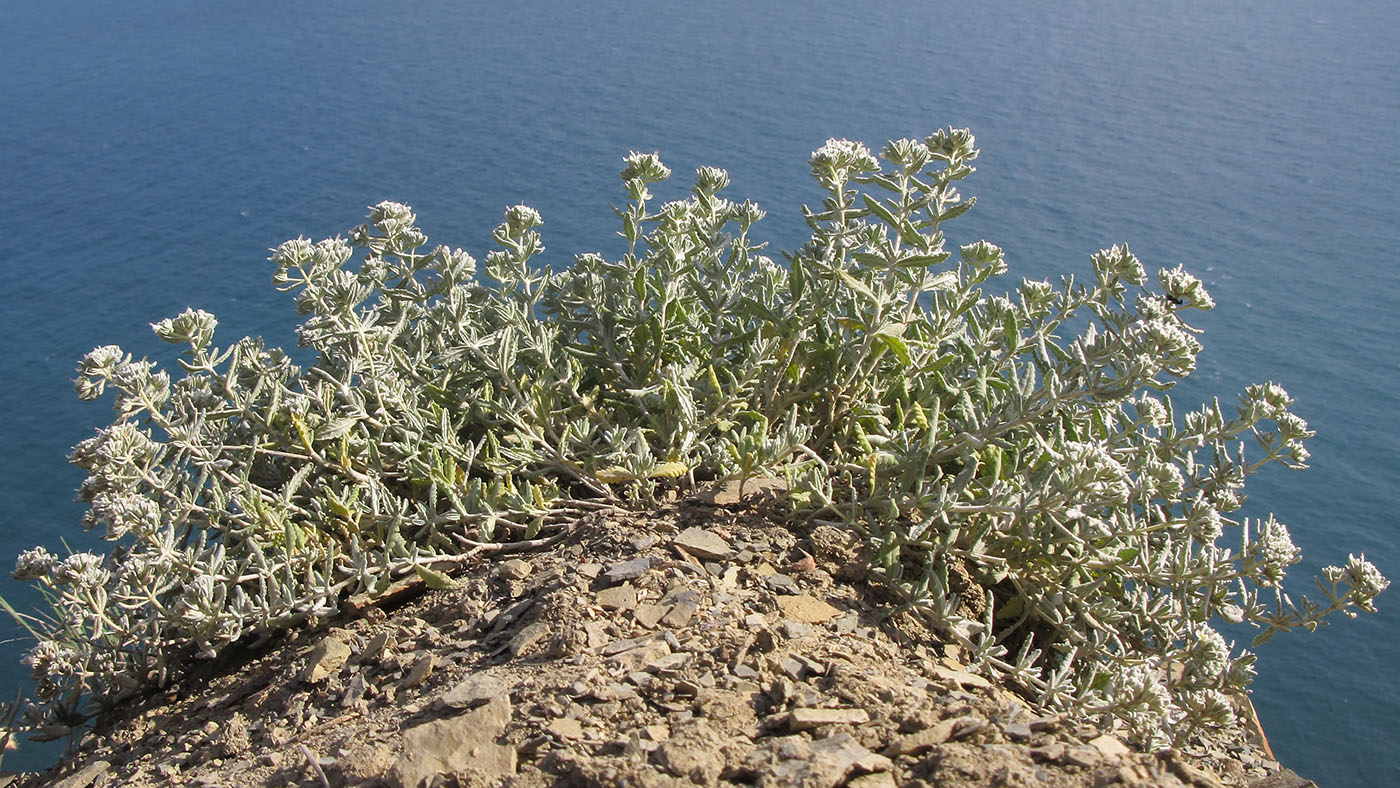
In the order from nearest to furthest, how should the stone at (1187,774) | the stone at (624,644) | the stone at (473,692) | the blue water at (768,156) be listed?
the stone at (1187,774)
the stone at (473,692)
the stone at (624,644)
the blue water at (768,156)

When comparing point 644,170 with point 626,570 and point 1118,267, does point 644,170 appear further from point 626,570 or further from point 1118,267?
point 1118,267

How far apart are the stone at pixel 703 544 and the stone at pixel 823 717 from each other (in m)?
0.74

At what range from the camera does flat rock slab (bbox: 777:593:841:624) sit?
2.72 metres

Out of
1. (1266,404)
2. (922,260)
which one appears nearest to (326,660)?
(922,260)

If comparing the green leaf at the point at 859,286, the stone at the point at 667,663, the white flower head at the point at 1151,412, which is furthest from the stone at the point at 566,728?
the white flower head at the point at 1151,412

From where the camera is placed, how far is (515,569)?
301 cm

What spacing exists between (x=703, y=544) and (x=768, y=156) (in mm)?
5488

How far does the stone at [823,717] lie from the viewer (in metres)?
2.18

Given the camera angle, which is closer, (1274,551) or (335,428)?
(1274,551)

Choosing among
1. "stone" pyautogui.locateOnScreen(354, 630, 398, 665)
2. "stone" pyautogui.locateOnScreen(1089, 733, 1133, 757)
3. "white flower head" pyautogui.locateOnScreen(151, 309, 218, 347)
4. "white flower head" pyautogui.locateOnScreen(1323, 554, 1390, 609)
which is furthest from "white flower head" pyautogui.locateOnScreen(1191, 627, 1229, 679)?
"white flower head" pyautogui.locateOnScreen(151, 309, 218, 347)

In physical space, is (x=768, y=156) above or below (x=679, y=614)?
above

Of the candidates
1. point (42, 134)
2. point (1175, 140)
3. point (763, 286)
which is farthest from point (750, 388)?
point (42, 134)

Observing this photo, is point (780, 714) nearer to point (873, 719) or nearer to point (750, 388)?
point (873, 719)

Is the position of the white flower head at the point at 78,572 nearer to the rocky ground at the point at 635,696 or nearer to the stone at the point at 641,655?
the rocky ground at the point at 635,696
